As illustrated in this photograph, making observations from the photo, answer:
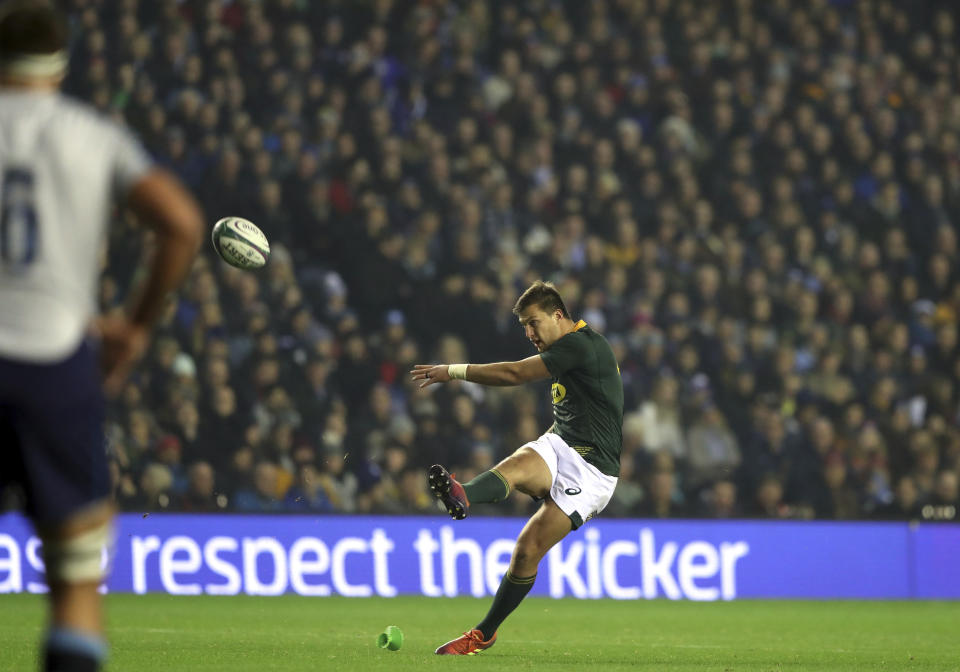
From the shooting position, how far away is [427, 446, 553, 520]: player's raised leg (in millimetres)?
7750

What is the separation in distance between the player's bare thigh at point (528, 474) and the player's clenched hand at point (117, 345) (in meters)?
4.72

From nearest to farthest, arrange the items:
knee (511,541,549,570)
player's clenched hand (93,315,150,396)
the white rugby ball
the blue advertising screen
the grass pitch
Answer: player's clenched hand (93,315,150,396) → the grass pitch → knee (511,541,549,570) → the white rugby ball → the blue advertising screen

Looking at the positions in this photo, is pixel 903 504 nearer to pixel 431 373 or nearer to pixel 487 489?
pixel 487 489

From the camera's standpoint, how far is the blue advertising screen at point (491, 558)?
41.1 ft

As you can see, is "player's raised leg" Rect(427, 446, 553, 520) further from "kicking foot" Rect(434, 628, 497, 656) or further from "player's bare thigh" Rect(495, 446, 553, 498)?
"kicking foot" Rect(434, 628, 497, 656)

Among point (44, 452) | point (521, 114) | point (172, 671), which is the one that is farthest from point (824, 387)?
point (44, 452)

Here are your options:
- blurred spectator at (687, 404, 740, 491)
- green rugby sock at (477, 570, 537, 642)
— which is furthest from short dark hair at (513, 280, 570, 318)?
blurred spectator at (687, 404, 740, 491)

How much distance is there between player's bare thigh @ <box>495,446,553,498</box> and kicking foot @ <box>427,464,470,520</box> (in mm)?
342

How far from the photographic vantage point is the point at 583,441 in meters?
8.19

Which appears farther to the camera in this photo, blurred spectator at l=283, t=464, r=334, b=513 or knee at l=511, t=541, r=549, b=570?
blurred spectator at l=283, t=464, r=334, b=513

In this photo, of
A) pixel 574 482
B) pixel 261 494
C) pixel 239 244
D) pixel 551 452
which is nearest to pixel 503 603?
pixel 574 482

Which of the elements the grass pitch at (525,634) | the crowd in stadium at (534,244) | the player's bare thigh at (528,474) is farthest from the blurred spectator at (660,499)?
the player's bare thigh at (528,474)

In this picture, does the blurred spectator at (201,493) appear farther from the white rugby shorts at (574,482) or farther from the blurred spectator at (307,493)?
the white rugby shorts at (574,482)

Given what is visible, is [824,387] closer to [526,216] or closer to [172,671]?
[526,216]
